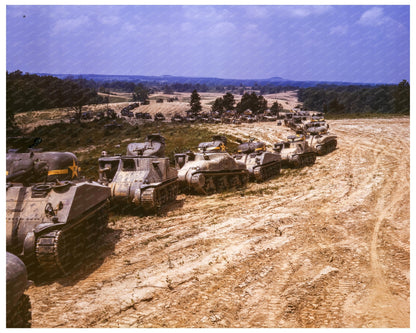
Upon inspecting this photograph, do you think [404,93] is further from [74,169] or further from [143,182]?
[74,169]

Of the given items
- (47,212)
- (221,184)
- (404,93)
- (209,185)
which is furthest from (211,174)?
(47,212)

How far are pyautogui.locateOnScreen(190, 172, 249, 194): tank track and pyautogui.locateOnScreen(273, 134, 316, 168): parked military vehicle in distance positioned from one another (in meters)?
4.61

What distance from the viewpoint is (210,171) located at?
14469mm

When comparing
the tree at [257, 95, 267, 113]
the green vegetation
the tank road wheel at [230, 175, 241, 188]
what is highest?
the tree at [257, 95, 267, 113]

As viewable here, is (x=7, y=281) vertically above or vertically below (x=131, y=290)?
above

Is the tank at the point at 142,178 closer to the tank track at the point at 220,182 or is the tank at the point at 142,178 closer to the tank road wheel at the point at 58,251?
the tank track at the point at 220,182

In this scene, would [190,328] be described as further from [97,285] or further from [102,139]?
[102,139]

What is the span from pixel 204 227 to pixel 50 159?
4.41m

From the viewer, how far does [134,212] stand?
1195 centimetres

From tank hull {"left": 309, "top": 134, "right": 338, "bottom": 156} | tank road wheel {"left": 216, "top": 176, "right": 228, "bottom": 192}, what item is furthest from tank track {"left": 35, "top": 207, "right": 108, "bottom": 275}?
tank hull {"left": 309, "top": 134, "right": 338, "bottom": 156}

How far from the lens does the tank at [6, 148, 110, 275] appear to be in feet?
21.5

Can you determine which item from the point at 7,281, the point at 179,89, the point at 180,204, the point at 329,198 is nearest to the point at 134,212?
the point at 180,204

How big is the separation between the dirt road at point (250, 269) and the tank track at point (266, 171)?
10.5ft

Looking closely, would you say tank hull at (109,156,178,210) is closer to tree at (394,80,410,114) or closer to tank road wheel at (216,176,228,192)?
tank road wheel at (216,176,228,192)
